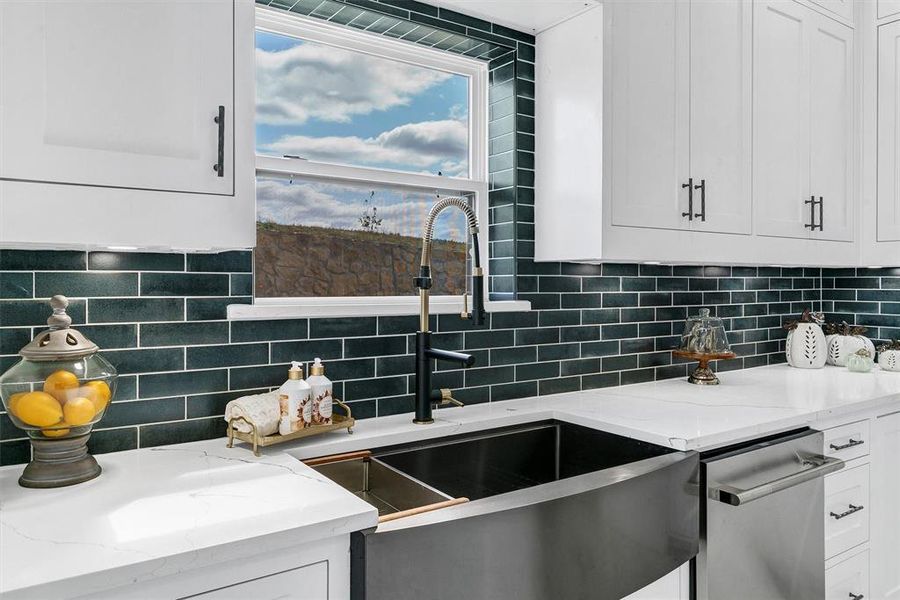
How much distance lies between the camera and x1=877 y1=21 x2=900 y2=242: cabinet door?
2.71m

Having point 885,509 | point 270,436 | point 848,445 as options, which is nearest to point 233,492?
point 270,436

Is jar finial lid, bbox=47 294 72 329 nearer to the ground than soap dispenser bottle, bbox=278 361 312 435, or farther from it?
farther from it

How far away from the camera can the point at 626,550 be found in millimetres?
1429

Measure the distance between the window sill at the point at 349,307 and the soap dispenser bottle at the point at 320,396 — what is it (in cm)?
19

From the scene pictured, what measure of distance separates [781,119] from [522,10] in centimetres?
116

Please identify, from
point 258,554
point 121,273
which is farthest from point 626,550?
point 121,273

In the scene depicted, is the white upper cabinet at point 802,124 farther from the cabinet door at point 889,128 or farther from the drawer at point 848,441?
the drawer at point 848,441

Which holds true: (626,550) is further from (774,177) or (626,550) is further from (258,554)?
(774,177)

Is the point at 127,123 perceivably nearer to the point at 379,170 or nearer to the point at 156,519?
the point at 156,519

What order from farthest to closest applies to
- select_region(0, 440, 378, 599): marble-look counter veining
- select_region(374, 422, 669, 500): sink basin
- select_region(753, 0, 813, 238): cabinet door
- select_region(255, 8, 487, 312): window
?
select_region(753, 0, 813, 238): cabinet door → select_region(255, 8, 487, 312): window → select_region(374, 422, 669, 500): sink basin → select_region(0, 440, 378, 599): marble-look counter veining

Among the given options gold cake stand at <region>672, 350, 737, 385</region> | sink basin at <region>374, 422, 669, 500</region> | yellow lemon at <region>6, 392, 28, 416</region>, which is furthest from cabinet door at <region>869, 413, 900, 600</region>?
yellow lemon at <region>6, 392, 28, 416</region>

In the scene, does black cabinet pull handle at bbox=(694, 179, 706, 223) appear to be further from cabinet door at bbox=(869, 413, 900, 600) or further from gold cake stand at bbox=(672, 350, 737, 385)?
cabinet door at bbox=(869, 413, 900, 600)

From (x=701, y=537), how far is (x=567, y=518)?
22.0 inches

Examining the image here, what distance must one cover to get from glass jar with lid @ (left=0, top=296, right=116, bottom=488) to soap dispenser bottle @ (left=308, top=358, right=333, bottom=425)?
471 mm
